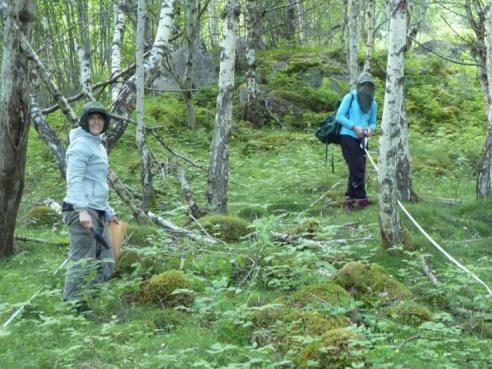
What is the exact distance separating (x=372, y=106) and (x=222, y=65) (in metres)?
2.31

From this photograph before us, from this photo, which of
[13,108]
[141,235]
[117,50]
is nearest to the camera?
[13,108]

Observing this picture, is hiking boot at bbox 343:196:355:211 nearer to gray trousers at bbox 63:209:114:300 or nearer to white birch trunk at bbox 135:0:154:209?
white birch trunk at bbox 135:0:154:209

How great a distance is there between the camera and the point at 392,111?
7.11 meters

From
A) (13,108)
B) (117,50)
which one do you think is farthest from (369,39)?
(13,108)

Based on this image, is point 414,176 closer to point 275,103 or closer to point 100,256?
point 275,103

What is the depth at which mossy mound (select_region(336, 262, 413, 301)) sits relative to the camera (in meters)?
6.19

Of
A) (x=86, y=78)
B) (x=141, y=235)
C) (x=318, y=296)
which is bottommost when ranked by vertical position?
(x=318, y=296)

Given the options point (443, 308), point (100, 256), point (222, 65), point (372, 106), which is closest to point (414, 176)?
point (372, 106)

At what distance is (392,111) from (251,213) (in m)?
3.60

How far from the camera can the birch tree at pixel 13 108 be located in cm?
750

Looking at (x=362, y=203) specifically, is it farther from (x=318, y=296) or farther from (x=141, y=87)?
(x=318, y=296)

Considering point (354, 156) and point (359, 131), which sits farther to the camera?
point (354, 156)

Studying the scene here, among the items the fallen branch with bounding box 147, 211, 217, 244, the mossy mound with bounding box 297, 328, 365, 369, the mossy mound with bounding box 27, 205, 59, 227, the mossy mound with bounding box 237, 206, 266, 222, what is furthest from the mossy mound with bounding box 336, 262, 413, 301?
the mossy mound with bounding box 27, 205, 59, 227

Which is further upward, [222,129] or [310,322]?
[222,129]
